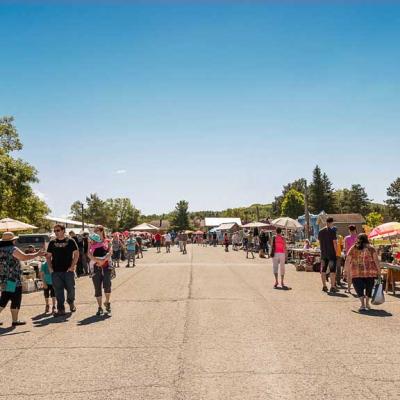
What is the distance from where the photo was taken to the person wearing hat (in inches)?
358

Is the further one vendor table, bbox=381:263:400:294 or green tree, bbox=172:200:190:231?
green tree, bbox=172:200:190:231

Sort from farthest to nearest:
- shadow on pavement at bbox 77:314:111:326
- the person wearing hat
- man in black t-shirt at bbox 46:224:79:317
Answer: man in black t-shirt at bbox 46:224:79:317 → the person wearing hat → shadow on pavement at bbox 77:314:111:326

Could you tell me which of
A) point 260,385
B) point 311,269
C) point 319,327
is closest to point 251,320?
point 319,327

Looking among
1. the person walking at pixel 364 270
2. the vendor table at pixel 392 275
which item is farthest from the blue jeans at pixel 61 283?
the vendor table at pixel 392 275

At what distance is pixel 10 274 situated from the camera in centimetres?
916

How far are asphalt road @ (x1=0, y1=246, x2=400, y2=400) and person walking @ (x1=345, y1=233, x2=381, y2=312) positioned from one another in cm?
38

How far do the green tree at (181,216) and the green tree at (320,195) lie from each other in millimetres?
→ 30727

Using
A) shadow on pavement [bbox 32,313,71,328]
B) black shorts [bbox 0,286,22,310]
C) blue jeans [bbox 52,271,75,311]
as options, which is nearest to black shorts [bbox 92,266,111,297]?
blue jeans [bbox 52,271,75,311]

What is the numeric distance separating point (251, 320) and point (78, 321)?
336 centimetres

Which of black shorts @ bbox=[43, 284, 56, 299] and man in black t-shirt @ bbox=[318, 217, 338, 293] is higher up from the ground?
man in black t-shirt @ bbox=[318, 217, 338, 293]

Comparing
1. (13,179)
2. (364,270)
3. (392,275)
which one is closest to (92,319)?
(364,270)

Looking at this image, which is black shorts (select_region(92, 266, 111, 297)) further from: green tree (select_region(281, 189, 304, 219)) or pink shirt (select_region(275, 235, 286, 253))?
green tree (select_region(281, 189, 304, 219))

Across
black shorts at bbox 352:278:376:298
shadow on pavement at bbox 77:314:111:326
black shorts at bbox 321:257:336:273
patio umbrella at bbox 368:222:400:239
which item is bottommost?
shadow on pavement at bbox 77:314:111:326

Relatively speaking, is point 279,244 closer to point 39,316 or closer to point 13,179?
point 39,316
